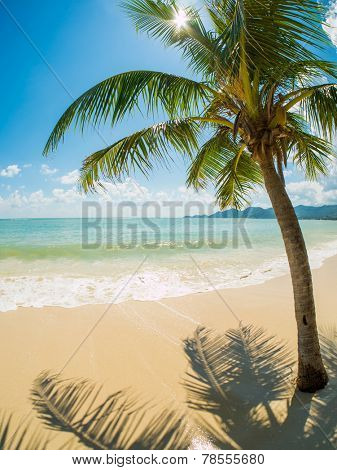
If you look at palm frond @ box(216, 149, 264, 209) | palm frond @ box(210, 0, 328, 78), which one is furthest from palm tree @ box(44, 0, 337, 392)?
palm frond @ box(216, 149, 264, 209)

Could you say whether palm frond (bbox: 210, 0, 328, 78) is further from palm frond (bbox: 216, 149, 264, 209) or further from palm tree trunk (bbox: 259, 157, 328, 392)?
palm frond (bbox: 216, 149, 264, 209)

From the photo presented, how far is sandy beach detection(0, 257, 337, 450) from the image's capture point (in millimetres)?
3621

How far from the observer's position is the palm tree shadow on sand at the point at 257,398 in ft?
8.61

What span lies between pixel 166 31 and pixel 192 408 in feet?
14.0

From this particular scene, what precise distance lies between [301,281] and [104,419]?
2539mm

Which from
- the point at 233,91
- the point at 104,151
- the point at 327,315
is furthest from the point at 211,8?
the point at 327,315

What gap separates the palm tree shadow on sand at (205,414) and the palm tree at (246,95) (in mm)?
390

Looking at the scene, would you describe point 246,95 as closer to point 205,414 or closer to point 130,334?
point 205,414

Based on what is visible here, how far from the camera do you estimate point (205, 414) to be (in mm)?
2973

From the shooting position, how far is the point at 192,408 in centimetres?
307

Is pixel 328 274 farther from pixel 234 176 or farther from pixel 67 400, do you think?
pixel 67 400

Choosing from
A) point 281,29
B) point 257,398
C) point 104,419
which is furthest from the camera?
point 257,398

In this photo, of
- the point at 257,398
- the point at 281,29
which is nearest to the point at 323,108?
the point at 281,29

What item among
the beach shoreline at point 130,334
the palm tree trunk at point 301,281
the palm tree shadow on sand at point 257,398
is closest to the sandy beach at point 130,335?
the beach shoreline at point 130,334
